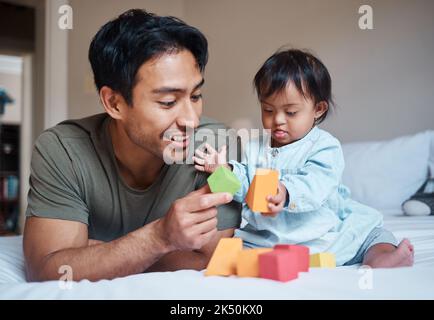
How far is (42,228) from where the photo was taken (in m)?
0.99

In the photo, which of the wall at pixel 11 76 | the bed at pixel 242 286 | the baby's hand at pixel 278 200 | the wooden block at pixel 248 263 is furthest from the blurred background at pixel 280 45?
the wall at pixel 11 76

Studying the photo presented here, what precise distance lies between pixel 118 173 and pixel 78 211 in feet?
0.50

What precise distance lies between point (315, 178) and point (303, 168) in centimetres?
5

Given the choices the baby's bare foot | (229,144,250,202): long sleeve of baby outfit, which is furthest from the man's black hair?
the baby's bare foot

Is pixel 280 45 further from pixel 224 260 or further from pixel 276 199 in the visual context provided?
pixel 224 260

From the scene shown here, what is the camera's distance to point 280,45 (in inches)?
97.2

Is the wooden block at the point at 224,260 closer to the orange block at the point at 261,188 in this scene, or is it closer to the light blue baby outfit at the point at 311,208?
the orange block at the point at 261,188

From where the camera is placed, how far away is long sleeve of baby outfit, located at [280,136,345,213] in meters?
0.99

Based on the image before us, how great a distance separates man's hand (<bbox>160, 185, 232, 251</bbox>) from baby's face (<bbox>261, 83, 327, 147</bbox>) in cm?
36

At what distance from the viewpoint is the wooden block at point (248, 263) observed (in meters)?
0.74

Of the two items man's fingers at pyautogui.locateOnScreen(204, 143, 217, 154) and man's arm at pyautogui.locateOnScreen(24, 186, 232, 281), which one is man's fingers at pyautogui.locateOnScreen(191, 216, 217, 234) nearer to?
man's arm at pyautogui.locateOnScreen(24, 186, 232, 281)

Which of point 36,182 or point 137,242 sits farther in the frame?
point 36,182
